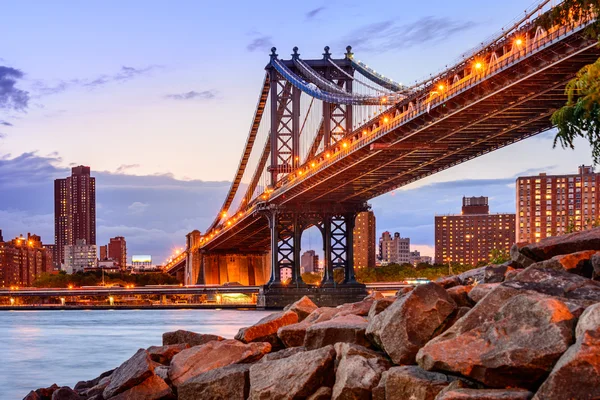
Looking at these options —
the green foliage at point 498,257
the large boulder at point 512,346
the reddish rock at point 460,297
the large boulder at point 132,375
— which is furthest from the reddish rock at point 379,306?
the green foliage at point 498,257

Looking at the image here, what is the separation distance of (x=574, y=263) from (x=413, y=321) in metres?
2.66

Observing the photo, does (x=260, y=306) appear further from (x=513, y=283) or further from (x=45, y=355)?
(x=513, y=283)

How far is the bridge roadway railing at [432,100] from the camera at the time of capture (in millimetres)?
32938

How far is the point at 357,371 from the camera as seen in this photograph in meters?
12.7

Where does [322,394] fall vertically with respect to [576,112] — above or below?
below

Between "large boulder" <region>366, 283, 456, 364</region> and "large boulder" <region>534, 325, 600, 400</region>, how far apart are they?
272 centimetres

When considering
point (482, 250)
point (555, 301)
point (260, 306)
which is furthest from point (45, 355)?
point (482, 250)

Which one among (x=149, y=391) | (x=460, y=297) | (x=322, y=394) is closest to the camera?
(x=322, y=394)

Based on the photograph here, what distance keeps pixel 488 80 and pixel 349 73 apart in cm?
4530

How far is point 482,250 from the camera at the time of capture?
645 ft

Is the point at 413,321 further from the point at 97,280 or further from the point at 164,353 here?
the point at 97,280

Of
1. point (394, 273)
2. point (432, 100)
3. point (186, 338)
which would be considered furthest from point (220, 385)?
point (394, 273)

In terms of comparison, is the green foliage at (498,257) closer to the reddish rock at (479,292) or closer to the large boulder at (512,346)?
the reddish rock at (479,292)

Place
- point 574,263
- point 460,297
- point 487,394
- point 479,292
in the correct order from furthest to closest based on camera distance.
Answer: point 574,263 → point 460,297 → point 479,292 → point 487,394
